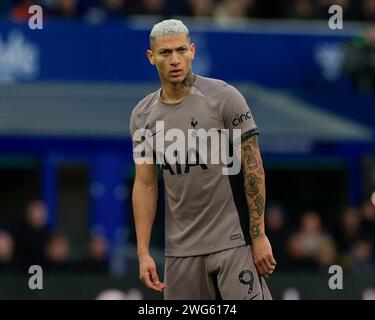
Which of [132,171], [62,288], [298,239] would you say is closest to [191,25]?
[132,171]

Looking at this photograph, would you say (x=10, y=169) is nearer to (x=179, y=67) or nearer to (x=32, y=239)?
(x=32, y=239)

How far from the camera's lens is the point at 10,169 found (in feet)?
67.8

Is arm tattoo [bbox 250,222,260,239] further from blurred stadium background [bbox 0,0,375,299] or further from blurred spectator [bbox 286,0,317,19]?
blurred spectator [bbox 286,0,317,19]

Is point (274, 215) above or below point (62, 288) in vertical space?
above

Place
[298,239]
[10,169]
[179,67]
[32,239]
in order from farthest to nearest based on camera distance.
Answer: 1. [10,169]
2. [298,239]
3. [32,239]
4. [179,67]

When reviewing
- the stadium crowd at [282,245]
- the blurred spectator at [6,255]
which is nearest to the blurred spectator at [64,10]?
the stadium crowd at [282,245]

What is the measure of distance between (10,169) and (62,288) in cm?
634

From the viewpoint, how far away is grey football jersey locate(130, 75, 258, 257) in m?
8.73

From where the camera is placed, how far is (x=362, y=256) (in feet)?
63.3

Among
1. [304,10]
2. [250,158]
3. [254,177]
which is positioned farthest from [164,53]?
[304,10]

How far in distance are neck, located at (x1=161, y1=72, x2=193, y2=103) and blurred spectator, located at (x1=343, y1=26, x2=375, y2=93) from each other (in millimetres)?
12723

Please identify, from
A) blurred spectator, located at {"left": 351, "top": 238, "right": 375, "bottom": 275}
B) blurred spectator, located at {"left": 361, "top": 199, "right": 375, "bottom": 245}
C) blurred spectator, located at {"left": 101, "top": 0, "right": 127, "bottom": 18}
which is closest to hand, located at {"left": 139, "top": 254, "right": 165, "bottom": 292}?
blurred spectator, located at {"left": 351, "top": 238, "right": 375, "bottom": 275}

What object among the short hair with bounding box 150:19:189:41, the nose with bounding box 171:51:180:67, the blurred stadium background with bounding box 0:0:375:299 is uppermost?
the blurred stadium background with bounding box 0:0:375:299

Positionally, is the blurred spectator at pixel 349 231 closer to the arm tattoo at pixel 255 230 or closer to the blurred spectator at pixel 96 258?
the blurred spectator at pixel 96 258
